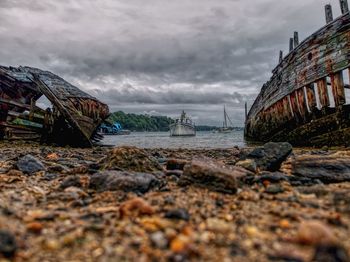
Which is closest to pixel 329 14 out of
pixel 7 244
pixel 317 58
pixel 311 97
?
pixel 317 58

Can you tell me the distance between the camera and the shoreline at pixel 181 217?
64.0 inches

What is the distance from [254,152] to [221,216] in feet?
9.43

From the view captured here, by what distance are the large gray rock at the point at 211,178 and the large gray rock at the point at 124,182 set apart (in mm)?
359

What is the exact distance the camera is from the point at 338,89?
31.3 feet

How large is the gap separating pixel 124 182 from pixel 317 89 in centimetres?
975

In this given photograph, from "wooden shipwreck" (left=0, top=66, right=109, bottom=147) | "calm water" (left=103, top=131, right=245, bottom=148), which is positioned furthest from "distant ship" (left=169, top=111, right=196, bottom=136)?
"wooden shipwreck" (left=0, top=66, right=109, bottom=147)

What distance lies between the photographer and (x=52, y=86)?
12961 millimetres

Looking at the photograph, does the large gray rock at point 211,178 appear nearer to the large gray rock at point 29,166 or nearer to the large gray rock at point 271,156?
the large gray rock at point 271,156

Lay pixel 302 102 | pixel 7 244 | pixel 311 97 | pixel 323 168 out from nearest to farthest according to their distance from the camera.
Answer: pixel 7 244 → pixel 323 168 → pixel 311 97 → pixel 302 102

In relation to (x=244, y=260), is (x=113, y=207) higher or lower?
higher

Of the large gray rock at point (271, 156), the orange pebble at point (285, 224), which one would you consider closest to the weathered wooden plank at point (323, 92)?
the large gray rock at point (271, 156)

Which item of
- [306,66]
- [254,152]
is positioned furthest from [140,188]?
[306,66]

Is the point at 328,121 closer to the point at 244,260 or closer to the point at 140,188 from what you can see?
the point at 140,188

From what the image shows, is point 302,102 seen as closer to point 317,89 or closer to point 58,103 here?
point 317,89
